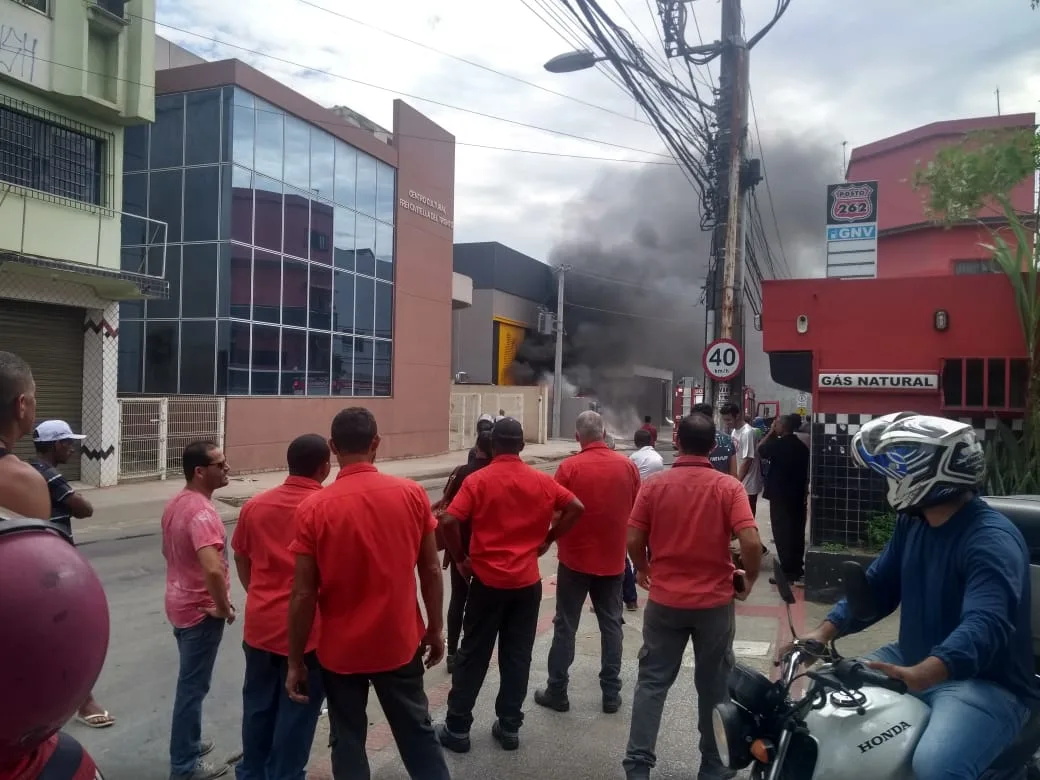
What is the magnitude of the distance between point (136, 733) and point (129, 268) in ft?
51.2

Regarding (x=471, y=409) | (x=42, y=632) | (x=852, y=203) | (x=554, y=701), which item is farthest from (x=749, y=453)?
(x=471, y=409)

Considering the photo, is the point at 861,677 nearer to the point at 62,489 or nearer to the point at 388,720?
the point at 388,720

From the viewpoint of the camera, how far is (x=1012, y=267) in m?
6.52

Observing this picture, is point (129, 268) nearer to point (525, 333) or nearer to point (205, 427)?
point (205, 427)

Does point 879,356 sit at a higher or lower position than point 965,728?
higher

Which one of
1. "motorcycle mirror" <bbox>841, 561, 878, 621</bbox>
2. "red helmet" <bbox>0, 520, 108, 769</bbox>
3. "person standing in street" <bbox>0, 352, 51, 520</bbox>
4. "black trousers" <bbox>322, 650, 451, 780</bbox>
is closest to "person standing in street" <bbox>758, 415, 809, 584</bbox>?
"motorcycle mirror" <bbox>841, 561, 878, 621</bbox>

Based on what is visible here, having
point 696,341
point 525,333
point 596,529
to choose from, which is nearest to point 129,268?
point 596,529

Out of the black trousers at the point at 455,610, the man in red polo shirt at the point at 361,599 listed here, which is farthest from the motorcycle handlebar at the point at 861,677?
the black trousers at the point at 455,610

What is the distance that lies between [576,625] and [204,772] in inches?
79.4

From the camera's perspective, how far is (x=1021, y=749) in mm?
2393

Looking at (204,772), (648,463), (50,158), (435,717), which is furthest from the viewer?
(50,158)

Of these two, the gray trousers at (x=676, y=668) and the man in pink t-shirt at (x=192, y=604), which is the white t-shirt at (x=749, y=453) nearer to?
the gray trousers at (x=676, y=668)

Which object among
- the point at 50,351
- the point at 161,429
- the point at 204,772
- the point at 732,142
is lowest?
the point at 204,772

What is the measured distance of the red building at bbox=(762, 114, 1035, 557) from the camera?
671 centimetres
